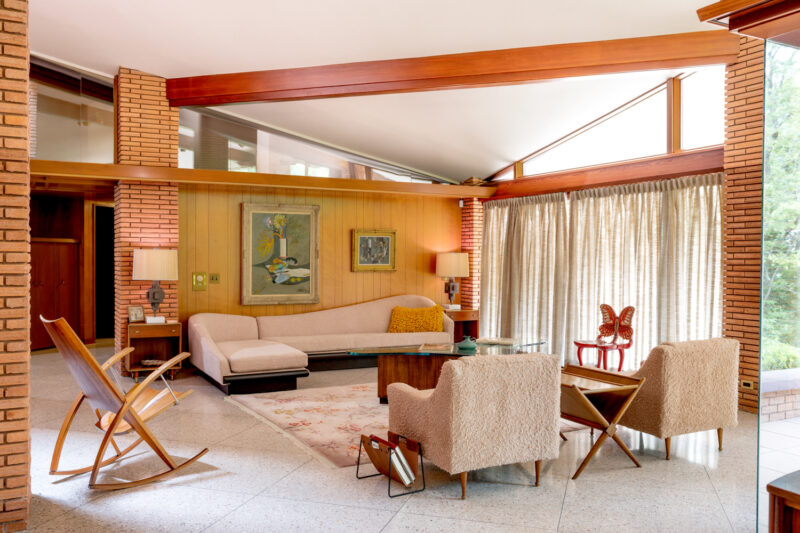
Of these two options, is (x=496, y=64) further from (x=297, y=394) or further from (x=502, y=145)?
(x=297, y=394)

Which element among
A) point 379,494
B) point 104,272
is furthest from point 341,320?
point 104,272

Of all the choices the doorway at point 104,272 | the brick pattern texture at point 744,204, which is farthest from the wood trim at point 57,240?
the brick pattern texture at point 744,204

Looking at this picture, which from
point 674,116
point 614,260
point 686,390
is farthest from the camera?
point 614,260

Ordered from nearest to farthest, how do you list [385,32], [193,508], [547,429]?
[193,508]
[547,429]
[385,32]

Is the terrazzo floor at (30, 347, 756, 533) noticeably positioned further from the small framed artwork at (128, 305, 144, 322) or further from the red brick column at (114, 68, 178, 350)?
the red brick column at (114, 68, 178, 350)

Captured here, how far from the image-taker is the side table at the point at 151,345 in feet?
21.4

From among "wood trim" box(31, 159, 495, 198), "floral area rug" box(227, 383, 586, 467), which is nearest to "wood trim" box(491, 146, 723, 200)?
"wood trim" box(31, 159, 495, 198)

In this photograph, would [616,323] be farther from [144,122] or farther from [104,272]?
[104,272]

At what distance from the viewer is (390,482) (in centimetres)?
355

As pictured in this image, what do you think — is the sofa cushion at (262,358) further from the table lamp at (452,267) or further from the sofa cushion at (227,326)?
the table lamp at (452,267)

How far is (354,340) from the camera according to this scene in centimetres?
755

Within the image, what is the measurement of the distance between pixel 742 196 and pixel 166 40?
5.63m

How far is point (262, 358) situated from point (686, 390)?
392 cm

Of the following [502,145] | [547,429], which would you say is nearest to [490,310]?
[502,145]
